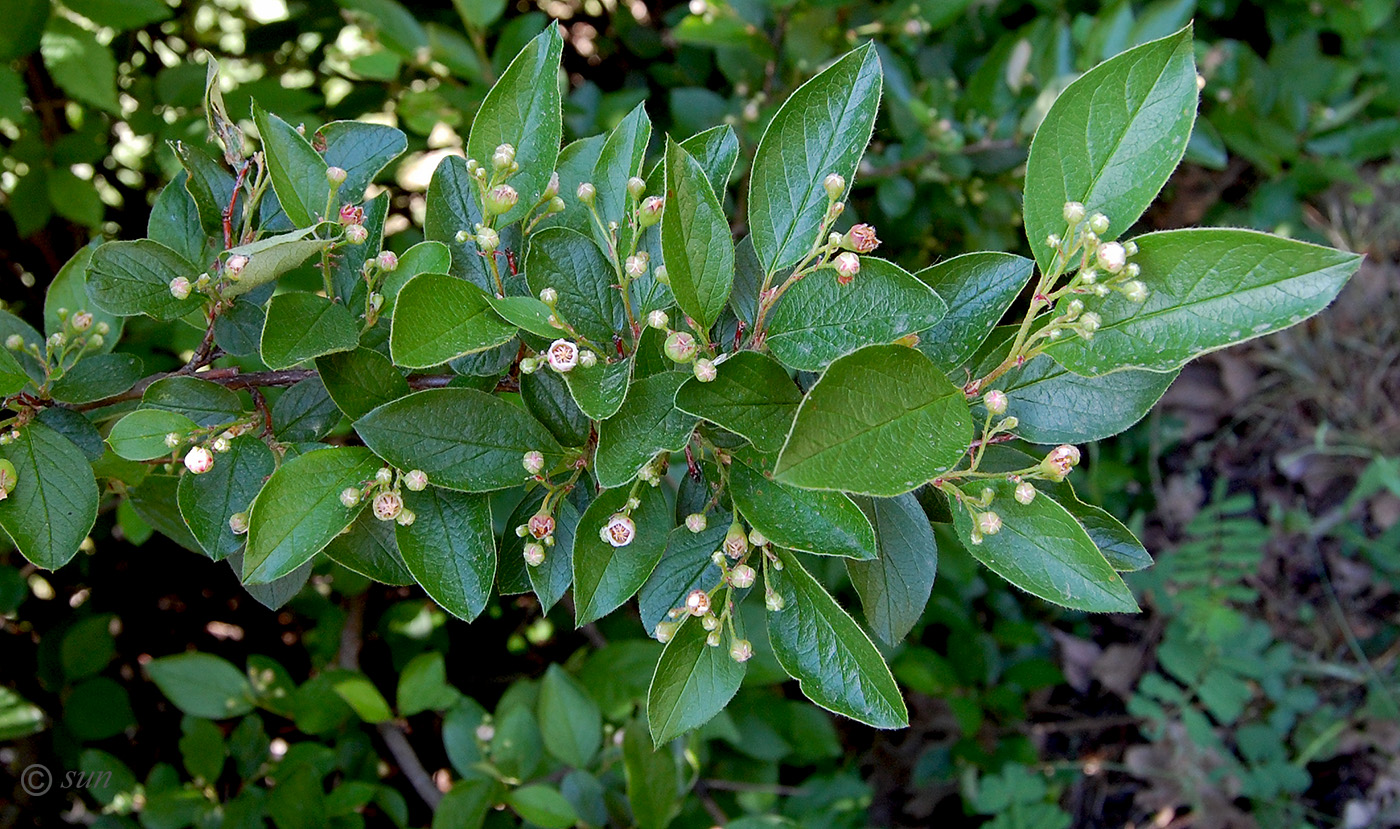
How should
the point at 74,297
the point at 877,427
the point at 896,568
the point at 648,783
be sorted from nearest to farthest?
the point at 877,427
the point at 896,568
the point at 74,297
the point at 648,783

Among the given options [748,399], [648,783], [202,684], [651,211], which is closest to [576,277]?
[651,211]

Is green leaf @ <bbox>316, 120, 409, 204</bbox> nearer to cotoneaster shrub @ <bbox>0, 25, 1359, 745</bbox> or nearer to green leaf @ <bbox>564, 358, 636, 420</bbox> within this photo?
cotoneaster shrub @ <bbox>0, 25, 1359, 745</bbox>

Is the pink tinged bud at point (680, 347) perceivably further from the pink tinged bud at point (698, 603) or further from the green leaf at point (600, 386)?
the pink tinged bud at point (698, 603)

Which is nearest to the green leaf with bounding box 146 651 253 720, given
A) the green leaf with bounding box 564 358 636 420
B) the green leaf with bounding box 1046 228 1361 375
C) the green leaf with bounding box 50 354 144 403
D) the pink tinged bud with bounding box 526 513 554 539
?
the green leaf with bounding box 50 354 144 403

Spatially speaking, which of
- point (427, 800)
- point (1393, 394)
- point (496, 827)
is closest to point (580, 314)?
point (496, 827)

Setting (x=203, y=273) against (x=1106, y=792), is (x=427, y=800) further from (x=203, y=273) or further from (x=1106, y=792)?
(x=1106, y=792)

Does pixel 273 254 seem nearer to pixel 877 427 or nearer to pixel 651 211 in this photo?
pixel 651 211
